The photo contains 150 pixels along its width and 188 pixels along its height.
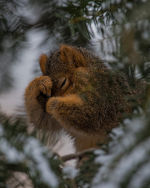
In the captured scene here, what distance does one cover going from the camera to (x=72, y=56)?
101 cm

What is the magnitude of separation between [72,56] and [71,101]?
200mm

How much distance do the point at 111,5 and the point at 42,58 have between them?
18.4 inches

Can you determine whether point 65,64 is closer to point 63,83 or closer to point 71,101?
point 63,83

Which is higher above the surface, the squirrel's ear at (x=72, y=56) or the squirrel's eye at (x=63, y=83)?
the squirrel's ear at (x=72, y=56)

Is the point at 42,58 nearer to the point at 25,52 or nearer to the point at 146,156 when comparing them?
the point at 25,52

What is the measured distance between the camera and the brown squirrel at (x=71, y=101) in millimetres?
897

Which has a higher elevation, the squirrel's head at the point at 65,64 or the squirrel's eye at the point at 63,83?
the squirrel's head at the point at 65,64

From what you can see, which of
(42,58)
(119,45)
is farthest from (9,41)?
(119,45)

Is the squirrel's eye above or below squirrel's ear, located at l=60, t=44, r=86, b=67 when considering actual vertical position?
below

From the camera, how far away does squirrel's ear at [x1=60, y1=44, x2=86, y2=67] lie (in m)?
0.99

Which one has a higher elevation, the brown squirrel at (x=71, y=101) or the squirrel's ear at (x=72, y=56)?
the squirrel's ear at (x=72, y=56)

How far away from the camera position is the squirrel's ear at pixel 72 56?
0.99 metres

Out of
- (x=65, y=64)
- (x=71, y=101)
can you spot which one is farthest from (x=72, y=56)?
(x=71, y=101)

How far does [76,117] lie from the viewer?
90cm
